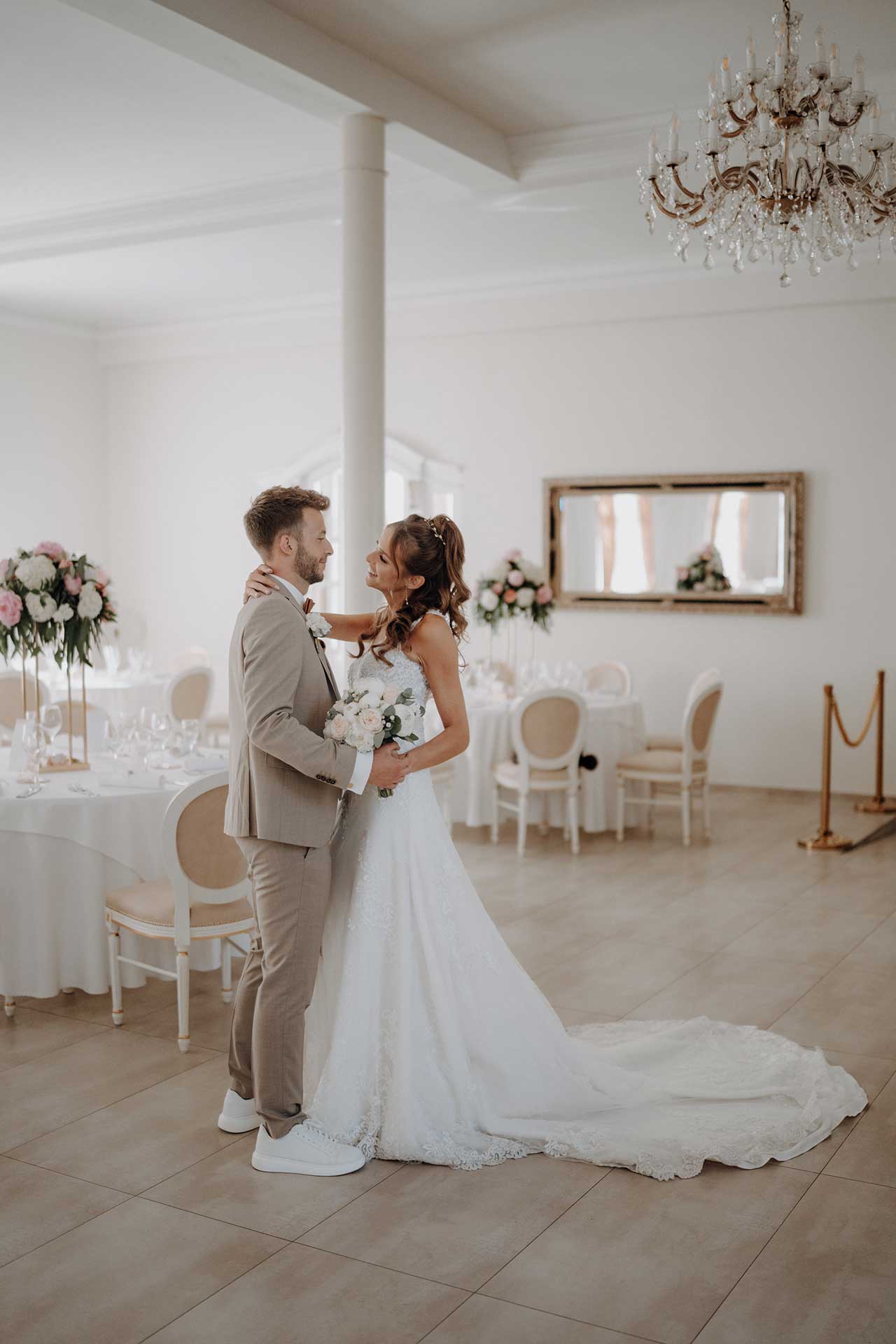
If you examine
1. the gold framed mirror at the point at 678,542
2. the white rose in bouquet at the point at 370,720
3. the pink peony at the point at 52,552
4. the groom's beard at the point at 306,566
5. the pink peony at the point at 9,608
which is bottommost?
the white rose in bouquet at the point at 370,720

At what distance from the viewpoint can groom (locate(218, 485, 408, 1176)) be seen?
3357 millimetres

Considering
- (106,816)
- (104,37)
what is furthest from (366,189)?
(106,816)

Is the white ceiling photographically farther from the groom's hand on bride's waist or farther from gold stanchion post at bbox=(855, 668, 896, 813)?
the groom's hand on bride's waist

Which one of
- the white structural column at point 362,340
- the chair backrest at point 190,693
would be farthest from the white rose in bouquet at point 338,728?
the chair backrest at point 190,693

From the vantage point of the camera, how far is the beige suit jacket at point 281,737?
331 centimetres

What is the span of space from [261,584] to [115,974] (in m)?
1.99

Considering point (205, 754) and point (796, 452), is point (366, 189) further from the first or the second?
point (796, 452)

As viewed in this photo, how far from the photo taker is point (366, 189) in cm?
643

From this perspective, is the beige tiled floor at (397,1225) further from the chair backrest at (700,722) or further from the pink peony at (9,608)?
the chair backrest at (700,722)

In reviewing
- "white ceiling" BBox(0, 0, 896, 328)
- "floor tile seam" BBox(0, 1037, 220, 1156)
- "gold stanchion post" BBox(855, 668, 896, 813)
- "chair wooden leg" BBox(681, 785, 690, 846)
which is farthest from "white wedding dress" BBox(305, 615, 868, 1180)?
"gold stanchion post" BBox(855, 668, 896, 813)

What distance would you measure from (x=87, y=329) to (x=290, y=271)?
322cm

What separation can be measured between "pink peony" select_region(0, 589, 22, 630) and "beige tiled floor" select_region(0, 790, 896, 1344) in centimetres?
153

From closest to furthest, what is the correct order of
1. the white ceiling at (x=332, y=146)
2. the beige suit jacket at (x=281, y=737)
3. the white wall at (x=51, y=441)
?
the beige suit jacket at (x=281, y=737) → the white ceiling at (x=332, y=146) → the white wall at (x=51, y=441)

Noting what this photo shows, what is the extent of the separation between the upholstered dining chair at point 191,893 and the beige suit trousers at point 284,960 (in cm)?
85
